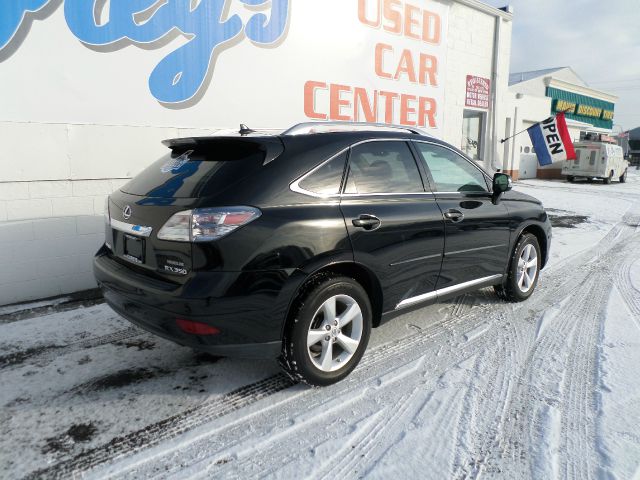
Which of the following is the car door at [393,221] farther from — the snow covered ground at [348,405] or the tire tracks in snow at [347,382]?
the snow covered ground at [348,405]

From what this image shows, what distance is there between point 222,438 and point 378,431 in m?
0.84

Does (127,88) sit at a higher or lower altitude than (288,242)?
higher

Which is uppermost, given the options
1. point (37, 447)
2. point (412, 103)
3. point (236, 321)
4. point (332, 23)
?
point (332, 23)

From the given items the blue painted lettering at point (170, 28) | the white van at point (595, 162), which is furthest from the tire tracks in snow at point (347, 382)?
the white van at point (595, 162)

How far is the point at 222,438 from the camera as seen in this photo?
243cm

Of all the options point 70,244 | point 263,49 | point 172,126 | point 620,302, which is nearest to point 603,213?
point 620,302

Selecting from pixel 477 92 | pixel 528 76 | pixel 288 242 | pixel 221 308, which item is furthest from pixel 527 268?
pixel 528 76

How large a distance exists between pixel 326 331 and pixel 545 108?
25.0 meters

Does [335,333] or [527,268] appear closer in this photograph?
[335,333]

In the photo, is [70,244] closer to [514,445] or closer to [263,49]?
[263,49]

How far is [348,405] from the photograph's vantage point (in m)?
2.75

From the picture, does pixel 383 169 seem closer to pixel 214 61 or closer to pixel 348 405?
pixel 348 405

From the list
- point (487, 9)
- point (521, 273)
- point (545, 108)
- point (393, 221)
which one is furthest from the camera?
point (545, 108)

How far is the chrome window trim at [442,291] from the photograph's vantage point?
338cm
